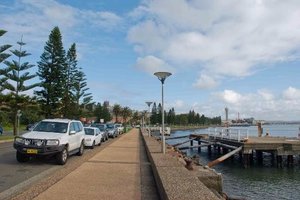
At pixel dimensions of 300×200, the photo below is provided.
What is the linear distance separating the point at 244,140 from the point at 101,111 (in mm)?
94524

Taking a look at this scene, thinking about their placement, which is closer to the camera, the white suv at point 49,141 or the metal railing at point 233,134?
the white suv at point 49,141

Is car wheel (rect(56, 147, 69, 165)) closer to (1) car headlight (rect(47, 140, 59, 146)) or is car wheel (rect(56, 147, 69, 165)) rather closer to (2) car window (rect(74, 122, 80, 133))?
(1) car headlight (rect(47, 140, 59, 146))

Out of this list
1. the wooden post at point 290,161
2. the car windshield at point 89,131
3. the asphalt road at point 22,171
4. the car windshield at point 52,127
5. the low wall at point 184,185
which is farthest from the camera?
the wooden post at point 290,161

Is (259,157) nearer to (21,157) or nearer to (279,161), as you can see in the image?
(279,161)

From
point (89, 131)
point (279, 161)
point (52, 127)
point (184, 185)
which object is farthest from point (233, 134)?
point (184, 185)

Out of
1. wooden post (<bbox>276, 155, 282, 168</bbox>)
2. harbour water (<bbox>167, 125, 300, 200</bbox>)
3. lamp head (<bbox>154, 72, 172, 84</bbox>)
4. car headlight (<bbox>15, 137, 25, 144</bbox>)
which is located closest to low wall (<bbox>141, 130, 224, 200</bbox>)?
car headlight (<bbox>15, 137, 25, 144</bbox>)

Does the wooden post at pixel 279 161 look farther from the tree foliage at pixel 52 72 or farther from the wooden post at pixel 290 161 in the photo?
the tree foliage at pixel 52 72

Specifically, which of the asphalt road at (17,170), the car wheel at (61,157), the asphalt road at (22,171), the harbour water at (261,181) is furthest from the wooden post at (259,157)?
the asphalt road at (17,170)

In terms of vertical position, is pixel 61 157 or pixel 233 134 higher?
pixel 233 134

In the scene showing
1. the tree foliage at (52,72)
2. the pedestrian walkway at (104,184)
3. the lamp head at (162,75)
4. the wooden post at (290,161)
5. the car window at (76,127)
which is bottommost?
the wooden post at (290,161)

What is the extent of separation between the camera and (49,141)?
558 inches

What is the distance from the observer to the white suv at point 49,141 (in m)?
14.0

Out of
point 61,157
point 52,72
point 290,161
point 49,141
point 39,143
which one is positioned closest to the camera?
point 39,143

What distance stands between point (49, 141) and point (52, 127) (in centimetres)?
170
